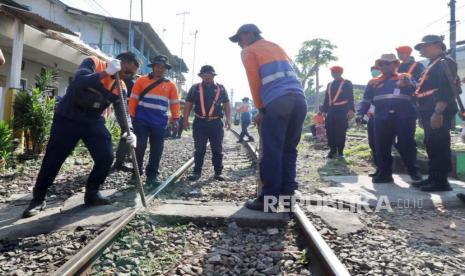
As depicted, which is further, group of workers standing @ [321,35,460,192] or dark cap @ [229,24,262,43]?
group of workers standing @ [321,35,460,192]

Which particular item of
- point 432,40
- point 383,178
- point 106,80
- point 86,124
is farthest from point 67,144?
point 432,40

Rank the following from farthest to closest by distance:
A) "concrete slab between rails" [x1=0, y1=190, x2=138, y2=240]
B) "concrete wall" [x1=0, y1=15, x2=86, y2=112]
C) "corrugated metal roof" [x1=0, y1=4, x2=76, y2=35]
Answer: "concrete wall" [x1=0, y1=15, x2=86, y2=112] < "corrugated metal roof" [x1=0, y1=4, x2=76, y2=35] < "concrete slab between rails" [x1=0, y1=190, x2=138, y2=240]

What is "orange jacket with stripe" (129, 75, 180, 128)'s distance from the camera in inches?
210

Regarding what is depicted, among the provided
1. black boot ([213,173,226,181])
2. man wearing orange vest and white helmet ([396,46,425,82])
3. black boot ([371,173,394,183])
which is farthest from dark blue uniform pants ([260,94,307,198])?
man wearing orange vest and white helmet ([396,46,425,82])

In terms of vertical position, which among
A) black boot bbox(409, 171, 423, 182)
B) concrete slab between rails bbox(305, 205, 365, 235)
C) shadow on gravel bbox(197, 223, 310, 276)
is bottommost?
shadow on gravel bbox(197, 223, 310, 276)

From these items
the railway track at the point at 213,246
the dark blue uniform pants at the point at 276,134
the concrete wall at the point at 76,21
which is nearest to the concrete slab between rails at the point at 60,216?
the railway track at the point at 213,246

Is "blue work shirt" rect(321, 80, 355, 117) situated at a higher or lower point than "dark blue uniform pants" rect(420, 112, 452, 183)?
A: higher

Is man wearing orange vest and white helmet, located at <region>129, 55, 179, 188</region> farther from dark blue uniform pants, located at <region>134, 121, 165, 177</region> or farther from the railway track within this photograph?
the railway track

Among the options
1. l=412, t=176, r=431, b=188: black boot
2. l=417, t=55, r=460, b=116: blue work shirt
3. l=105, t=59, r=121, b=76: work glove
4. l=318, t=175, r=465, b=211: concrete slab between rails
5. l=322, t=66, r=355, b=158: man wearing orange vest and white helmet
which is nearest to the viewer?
l=105, t=59, r=121, b=76: work glove

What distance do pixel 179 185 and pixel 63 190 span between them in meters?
1.58

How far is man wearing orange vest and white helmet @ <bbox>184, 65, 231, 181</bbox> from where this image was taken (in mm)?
6062

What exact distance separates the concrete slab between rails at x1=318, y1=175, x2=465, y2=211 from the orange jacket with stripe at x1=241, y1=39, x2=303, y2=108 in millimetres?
1551

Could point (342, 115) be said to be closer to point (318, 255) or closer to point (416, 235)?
point (416, 235)

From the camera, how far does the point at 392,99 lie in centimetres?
551
